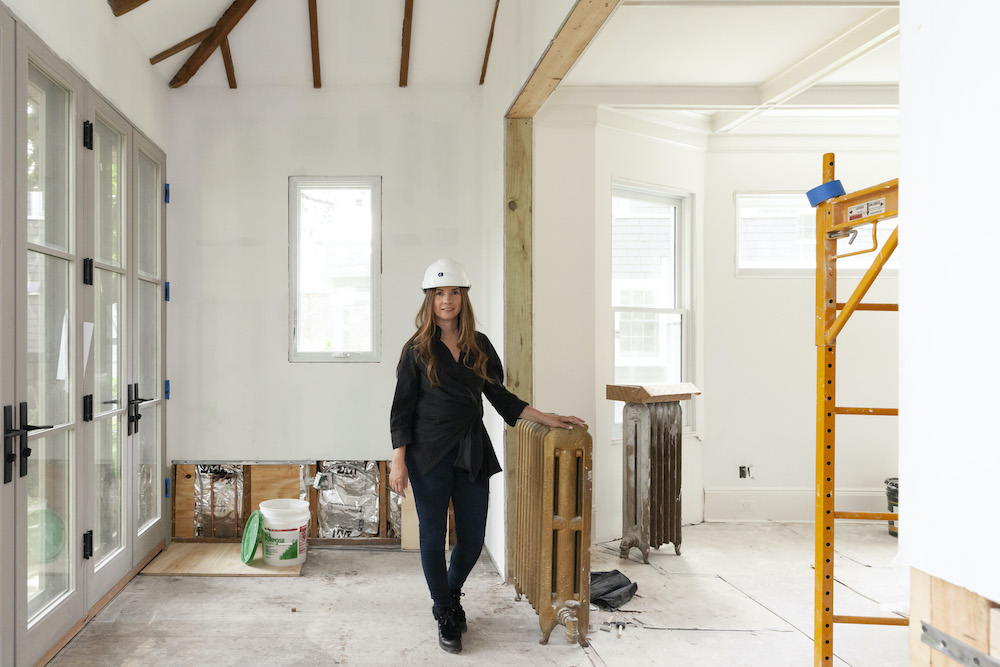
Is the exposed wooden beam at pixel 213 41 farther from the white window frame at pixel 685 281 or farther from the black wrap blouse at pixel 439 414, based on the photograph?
the white window frame at pixel 685 281

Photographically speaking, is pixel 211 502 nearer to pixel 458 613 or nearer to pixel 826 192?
pixel 458 613

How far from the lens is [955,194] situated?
849mm

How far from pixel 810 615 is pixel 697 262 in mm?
2469

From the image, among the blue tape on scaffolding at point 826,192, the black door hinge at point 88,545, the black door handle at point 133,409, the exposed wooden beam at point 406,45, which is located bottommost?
the black door hinge at point 88,545

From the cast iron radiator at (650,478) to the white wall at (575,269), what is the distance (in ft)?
0.93

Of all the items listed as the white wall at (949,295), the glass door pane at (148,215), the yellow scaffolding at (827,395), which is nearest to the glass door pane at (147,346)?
the glass door pane at (148,215)

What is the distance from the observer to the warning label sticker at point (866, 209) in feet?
6.71

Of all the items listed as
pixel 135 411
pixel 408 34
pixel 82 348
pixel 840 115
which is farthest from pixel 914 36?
pixel 840 115

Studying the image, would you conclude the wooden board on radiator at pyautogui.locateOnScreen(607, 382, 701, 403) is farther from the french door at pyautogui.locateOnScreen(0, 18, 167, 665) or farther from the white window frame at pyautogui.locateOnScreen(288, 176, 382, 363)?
the french door at pyautogui.locateOnScreen(0, 18, 167, 665)

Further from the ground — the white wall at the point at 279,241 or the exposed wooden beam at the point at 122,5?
the exposed wooden beam at the point at 122,5

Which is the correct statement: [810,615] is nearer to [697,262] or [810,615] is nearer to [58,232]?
[697,262]

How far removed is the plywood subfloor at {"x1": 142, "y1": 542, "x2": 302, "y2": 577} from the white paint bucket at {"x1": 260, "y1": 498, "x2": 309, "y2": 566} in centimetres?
5

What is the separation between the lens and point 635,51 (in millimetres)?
3703

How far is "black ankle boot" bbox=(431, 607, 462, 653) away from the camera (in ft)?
9.10
